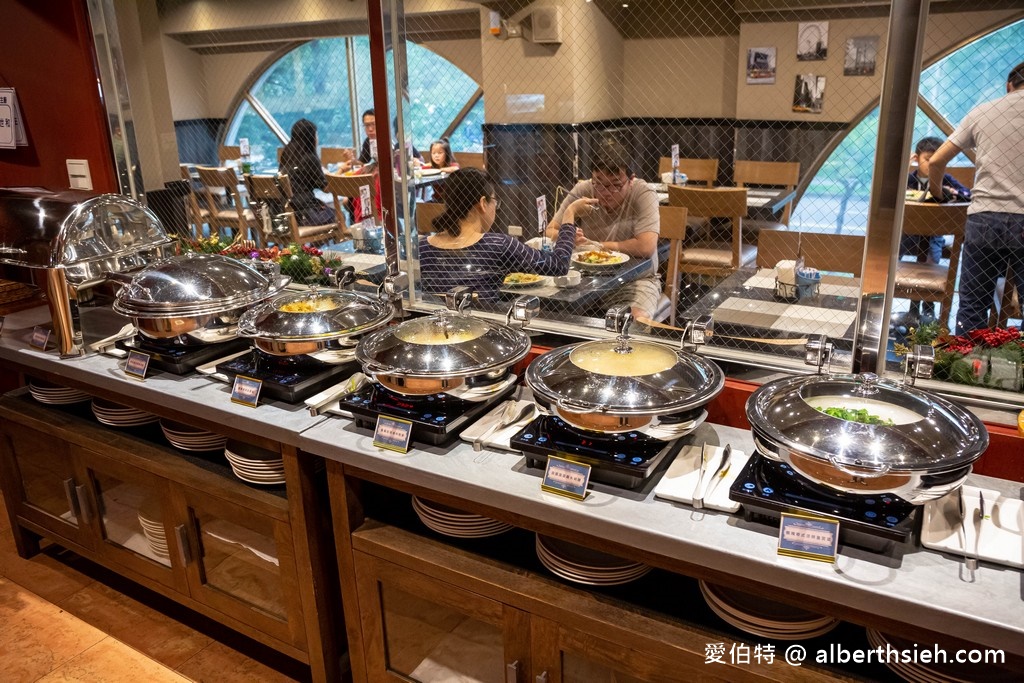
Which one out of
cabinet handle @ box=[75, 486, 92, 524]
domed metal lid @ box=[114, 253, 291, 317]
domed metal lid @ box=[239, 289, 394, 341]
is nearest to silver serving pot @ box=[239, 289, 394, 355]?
domed metal lid @ box=[239, 289, 394, 341]

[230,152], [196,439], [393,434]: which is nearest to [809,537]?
[393,434]

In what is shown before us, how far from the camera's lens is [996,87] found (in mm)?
1449

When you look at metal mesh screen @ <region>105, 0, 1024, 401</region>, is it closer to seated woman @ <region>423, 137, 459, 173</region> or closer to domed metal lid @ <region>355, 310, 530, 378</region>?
seated woman @ <region>423, 137, 459, 173</region>

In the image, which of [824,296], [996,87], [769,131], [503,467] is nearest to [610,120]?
[769,131]

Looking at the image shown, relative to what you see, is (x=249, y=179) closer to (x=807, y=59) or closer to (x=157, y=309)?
(x=157, y=309)

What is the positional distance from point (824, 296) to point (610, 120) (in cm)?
74

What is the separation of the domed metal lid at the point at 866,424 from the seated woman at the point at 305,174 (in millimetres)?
1643

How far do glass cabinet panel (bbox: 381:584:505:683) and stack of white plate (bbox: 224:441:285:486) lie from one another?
0.37 metres

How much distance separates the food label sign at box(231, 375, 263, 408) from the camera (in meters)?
1.76

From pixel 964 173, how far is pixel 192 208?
238cm

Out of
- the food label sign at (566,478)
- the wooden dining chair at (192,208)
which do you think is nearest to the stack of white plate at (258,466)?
the food label sign at (566,478)

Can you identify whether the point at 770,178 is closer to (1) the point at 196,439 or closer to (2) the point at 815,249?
(2) the point at 815,249

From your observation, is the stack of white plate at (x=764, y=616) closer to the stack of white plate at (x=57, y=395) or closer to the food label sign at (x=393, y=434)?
the food label sign at (x=393, y=434)

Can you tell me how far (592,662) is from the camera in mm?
1380
